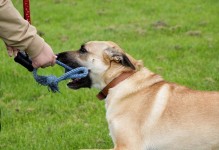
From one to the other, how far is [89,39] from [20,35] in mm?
6777

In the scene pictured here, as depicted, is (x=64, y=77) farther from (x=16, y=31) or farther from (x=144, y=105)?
(x=16, y=31)

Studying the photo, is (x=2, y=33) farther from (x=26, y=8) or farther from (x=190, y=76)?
(x=190, y=76)

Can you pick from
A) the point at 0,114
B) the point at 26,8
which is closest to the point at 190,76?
the point at 0,114

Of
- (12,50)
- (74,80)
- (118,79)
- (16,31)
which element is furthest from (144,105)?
(16,31)

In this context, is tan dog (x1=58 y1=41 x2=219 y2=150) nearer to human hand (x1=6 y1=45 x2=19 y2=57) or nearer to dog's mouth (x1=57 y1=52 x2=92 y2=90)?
dog's mouth (x1=57 y1=52 x2=92 y2=90)

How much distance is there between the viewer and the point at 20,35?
4.79 meters

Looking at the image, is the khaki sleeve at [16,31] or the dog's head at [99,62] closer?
the khaki sleeve at [16,31]

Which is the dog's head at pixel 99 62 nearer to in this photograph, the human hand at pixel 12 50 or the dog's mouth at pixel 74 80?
the dog's mouth at pixel 74 80

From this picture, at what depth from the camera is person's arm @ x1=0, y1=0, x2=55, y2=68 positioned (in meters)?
4.66

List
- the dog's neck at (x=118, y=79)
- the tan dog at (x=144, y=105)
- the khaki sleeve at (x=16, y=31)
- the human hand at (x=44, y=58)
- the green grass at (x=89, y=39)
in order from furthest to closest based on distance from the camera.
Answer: the green grass at (x=89, y=39) → the dog's neck at (x=118, y=79) → the tan dog at (x=144, y=105) → the human hand at (x=44, y=58) → the khaki sleeve at (x=16, y=31)

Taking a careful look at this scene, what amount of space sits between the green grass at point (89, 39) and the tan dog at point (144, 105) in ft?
3.18

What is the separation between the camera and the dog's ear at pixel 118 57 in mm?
5730

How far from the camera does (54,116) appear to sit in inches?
294

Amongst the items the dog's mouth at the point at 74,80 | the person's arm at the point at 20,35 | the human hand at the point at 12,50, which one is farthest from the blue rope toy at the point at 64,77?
the person's arm at the point at 20,35
